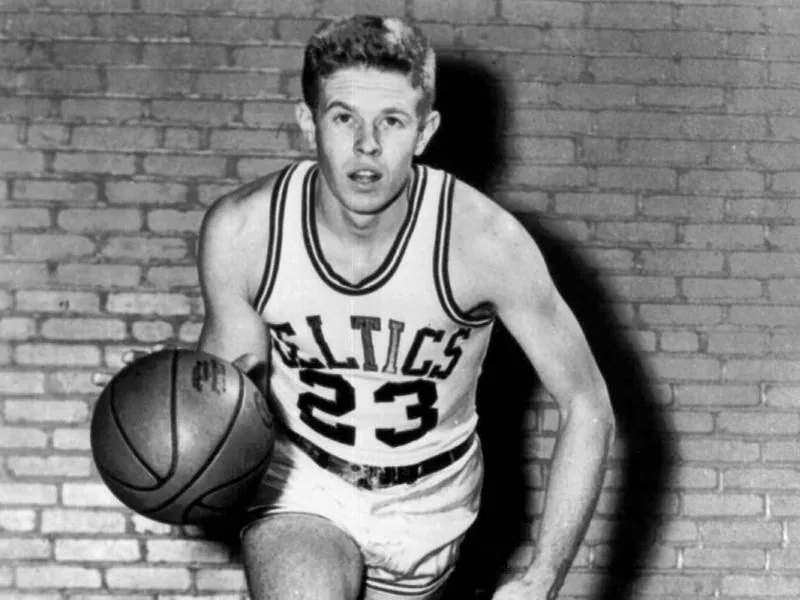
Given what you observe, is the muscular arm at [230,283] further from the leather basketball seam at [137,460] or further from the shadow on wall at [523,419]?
the shadow on wall at [523,419]

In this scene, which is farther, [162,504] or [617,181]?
[617,181]

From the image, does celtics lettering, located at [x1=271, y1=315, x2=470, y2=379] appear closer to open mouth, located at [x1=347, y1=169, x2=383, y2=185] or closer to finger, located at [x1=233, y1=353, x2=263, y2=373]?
finger, located at [x1=233, y1=353, x2=263, y2=373]

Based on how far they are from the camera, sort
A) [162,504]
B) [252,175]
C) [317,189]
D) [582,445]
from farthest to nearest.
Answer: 1. [252,175]
2. [317,189]
3. [582,445]
4. [162,504]

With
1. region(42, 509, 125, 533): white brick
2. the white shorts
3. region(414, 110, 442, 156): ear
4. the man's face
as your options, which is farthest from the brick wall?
the man's face

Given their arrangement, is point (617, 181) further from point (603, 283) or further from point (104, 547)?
point (104, 547)

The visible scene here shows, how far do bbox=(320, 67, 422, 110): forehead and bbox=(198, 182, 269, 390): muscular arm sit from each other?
0.37 metres

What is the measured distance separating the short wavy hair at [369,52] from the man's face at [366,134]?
A: 2 cm

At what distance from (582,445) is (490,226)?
57 centimetres

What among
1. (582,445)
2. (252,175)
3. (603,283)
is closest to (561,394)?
(582,445)

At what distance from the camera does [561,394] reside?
2.73m

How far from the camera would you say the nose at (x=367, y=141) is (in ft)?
8.69

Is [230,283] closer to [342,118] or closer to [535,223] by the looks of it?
[342,118]

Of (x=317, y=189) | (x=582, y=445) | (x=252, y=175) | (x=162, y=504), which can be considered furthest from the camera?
(x=252, y=175)

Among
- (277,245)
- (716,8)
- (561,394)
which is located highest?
(716,8)
